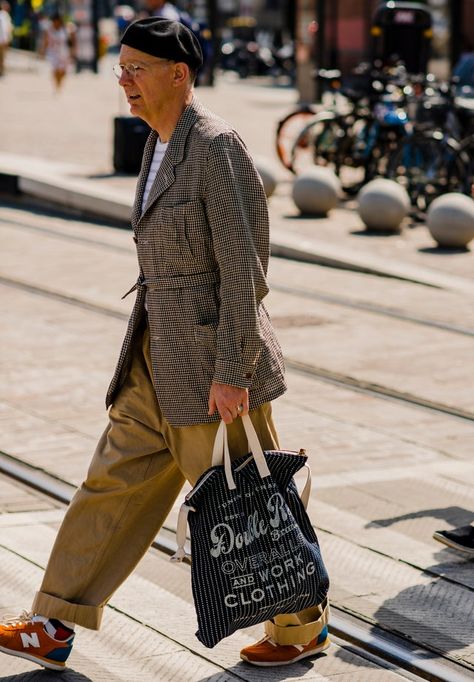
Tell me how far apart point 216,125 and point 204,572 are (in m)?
1.24

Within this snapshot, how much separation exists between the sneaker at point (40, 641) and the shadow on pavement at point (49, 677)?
0.11 ft

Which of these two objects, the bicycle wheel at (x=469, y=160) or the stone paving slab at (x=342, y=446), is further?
the bicycle wheel at (x=469, y=160)

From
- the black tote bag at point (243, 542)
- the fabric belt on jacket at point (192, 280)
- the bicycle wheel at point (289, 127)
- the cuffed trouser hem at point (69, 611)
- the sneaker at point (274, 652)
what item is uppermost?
the fabric belt on jacket at point (192, 280)

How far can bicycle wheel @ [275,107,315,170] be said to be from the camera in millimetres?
17812

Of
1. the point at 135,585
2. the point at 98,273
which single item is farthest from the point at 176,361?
the point at 98,273

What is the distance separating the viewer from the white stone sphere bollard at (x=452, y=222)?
12.8 m

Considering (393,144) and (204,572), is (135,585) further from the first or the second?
(393,144)

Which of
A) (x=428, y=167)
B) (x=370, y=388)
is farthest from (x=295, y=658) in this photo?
(x=428, y=167)

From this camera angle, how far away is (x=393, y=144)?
52.0ft

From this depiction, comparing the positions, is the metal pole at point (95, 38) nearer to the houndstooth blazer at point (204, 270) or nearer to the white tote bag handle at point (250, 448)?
the houndstooth blazer at point (204, 270)

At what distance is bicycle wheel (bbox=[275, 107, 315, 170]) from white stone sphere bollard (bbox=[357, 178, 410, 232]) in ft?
13.3

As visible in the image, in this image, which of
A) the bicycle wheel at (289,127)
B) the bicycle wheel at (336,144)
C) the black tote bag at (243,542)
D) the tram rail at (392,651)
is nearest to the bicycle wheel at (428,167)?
the bicycle wheel at (336,144)

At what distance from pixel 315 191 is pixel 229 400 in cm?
1065

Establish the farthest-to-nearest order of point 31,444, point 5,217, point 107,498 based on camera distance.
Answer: point 5,217
point 31,444
point 107,498
